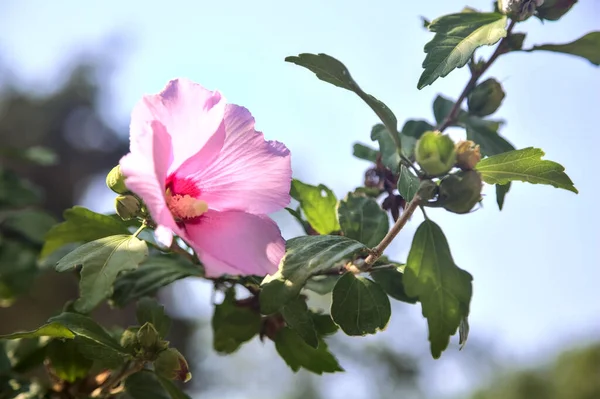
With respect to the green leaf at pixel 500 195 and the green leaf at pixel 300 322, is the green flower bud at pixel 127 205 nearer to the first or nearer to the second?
the green leaf at pixel 300 322

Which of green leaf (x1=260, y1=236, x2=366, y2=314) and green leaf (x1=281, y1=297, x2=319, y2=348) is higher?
green leaf (x1=260, y1=236, x2=366, y2=314)

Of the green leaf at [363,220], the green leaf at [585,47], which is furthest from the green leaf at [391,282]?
the green leaf at [585,47]

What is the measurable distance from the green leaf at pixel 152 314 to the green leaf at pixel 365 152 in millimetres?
247

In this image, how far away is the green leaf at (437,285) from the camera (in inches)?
16.1

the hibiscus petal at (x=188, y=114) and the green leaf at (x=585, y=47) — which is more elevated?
the green leaf at (x=585, y=47)

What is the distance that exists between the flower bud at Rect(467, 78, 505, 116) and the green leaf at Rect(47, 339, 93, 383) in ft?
1.46

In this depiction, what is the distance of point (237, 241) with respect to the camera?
44 centimetres

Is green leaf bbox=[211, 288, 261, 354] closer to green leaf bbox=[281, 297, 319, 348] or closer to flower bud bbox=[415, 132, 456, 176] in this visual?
green leaf bbox=[281, 297, 319, 348]

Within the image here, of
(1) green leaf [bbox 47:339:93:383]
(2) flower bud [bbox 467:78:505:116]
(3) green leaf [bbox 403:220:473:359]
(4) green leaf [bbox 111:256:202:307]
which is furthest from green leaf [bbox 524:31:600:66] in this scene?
(1) green leaf [bbox 47:339:93:383]

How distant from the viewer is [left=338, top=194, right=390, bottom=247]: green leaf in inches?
22.4

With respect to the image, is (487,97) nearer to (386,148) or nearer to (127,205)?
(386,148)

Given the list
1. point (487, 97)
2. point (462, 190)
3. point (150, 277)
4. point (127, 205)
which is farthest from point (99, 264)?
point (487, 97)

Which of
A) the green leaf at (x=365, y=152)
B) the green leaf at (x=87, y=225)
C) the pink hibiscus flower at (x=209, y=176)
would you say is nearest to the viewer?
the pink hibiscus flower at (x=209, y=176)

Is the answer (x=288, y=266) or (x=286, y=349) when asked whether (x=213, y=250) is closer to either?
(x=288, y=266)
